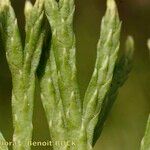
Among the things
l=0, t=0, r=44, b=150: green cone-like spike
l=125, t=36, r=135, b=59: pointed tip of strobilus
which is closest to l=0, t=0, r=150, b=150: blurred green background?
l=125, t=36, r=135, b=59: pointed tip of strobilus

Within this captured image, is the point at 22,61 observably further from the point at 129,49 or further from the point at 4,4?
the point at 129,49

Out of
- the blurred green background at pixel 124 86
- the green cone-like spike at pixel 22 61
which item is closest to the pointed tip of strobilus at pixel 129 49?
the green cone-like spike at pixel 22 61

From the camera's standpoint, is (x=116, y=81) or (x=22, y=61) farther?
(x=116, y=81)

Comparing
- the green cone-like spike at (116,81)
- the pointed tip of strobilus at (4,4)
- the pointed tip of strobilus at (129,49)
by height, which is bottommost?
the green cone-like spike at (116,81)

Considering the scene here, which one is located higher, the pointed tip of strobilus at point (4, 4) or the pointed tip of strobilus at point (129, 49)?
the pointed tip of strobilus at point (4, 4)

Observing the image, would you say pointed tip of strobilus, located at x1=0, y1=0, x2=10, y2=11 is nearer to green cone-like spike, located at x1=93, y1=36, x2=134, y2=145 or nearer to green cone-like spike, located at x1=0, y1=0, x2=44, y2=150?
green cone-like spike, located at x1=0, y1=0, x2=44, y2=150

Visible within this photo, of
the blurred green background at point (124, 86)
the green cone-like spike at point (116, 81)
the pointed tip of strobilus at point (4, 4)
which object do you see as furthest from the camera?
the blurred green background at point (124, 86)

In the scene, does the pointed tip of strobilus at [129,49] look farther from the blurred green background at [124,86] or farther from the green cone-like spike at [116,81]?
the blurred green background at [124,86]

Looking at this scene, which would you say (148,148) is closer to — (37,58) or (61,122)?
(61,122)

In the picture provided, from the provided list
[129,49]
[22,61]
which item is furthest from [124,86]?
[22,61]
